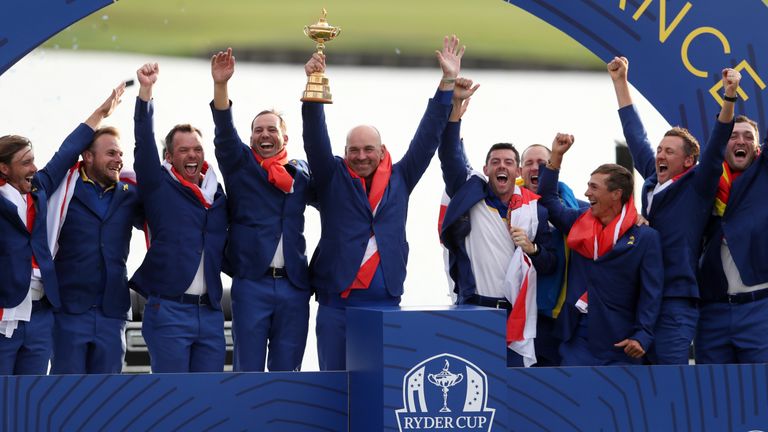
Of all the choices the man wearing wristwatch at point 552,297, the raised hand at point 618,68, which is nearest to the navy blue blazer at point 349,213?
the man wearing wristwatch at point 552,297

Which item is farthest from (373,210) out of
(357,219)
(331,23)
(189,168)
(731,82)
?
(331,23)

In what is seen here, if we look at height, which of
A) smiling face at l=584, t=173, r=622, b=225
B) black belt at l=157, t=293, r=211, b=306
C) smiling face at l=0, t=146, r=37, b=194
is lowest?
black belt at l=157, t=293, r=211, b=306

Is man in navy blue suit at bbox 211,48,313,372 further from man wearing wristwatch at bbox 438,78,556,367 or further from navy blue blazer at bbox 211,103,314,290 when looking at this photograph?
man wearing wristwatch at bbox 438,78,556,367

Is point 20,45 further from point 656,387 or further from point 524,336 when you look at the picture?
point 656,387

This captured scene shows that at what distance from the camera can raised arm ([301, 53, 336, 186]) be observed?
5.42 metres

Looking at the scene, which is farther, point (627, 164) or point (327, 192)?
point (627, 164)

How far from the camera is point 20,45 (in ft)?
18.1

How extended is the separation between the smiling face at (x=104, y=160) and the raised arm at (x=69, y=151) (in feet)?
0.14

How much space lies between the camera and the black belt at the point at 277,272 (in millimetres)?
5543

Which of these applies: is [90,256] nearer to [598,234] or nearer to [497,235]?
[497,235]

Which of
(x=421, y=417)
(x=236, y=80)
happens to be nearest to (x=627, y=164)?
(x=236, y=80)

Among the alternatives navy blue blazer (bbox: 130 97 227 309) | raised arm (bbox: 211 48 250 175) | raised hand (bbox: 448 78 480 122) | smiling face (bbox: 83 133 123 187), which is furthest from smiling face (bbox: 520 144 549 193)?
smiling face (bbox: 83 133 123 187)

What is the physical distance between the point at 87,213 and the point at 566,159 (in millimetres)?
3743

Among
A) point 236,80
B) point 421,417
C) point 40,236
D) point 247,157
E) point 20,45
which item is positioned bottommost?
point 421,417
